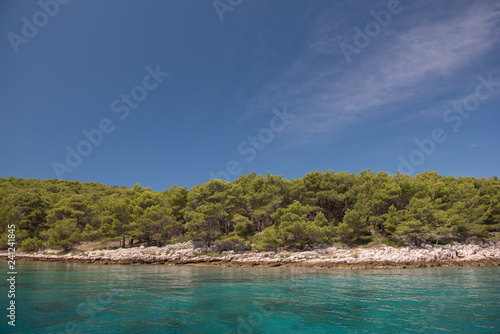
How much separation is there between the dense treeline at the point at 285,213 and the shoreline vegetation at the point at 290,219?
0.21m

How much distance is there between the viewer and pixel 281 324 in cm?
1190

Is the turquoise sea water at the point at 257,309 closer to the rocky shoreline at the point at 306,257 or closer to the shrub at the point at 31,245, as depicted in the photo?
the rocky shoreline at the point at 306,257

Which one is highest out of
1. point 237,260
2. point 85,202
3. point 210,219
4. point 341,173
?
point 341,173

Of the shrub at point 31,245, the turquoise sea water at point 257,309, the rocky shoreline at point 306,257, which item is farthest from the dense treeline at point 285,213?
the turquoise sea water at point 257,309

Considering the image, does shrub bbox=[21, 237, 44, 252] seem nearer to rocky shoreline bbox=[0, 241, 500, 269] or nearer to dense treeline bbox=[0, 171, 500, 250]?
dense treeline bbox=[0, 171, 500, 250]

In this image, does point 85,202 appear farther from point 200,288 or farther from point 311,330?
point 311,330

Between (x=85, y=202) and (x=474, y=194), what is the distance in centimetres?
8313

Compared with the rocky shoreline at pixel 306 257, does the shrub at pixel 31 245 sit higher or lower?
higher

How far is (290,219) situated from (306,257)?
6.65 m

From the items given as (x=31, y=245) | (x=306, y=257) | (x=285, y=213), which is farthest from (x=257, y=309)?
(x=31, y=245)

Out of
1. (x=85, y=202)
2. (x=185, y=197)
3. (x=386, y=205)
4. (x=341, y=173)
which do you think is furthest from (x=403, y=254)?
(x=85, y=202)

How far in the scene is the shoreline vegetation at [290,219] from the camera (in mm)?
46469

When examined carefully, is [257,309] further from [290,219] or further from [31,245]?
[31,245]

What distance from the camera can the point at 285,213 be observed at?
159 ft
